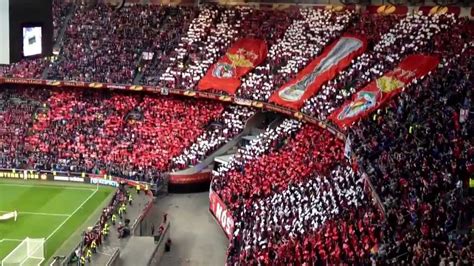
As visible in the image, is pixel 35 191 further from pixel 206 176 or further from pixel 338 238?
pixel 338 238

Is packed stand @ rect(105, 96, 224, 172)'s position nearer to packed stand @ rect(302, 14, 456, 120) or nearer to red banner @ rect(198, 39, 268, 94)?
red banner @ rect(198, 39, 268, 94)

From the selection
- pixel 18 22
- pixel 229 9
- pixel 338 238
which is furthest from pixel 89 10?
pixel 18 22

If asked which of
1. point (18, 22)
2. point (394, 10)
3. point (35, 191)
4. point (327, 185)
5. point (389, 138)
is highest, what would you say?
point (18, 22)

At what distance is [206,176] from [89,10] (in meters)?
17.6

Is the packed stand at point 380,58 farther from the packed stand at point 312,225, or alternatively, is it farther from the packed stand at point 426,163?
the packed stand at point 312,225

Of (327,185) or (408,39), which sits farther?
(408,39)

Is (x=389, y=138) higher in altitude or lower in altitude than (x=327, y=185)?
higher

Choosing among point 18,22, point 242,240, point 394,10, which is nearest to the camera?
point 18,22

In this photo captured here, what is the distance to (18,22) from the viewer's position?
12961mm

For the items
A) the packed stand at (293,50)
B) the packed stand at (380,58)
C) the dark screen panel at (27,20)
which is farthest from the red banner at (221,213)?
the dark screen panel at (27,20)

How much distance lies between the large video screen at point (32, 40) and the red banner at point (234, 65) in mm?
25069

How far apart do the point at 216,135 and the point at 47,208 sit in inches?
394

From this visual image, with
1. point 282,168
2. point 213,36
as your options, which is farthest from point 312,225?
point 213,36

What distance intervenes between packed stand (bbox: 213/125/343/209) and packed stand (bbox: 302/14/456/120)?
150 centimetres
